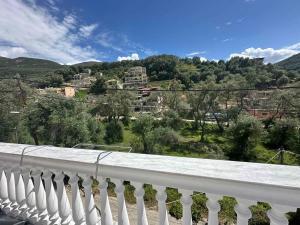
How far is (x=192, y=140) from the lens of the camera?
830 inches

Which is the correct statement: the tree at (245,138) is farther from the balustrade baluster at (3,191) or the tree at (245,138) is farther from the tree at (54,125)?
the balustrade baluster at (3,191)

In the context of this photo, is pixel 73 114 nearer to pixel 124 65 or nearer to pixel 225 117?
pixel 225 117

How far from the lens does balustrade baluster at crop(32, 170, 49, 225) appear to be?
1152 mm

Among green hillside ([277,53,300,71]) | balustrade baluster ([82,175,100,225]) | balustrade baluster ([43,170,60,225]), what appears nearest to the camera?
balustrade baluster ([82,175,100,225])

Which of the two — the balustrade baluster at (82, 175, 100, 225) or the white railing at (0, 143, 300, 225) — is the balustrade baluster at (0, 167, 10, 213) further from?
the balustrade baluster at (82, 175, 100, 225)

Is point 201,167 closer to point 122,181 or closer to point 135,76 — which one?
point 122,181

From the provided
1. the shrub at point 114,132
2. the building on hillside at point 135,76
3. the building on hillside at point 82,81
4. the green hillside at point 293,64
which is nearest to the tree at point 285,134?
the green hillside at point 293,64

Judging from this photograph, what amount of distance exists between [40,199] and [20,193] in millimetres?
139

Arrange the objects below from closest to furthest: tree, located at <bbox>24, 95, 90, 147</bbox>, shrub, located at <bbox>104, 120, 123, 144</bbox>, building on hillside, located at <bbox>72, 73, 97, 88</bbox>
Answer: tree, located at <bbox>24, 95, 90, 147</bbox>
building on hillside, located at <bbox>72, 73, 97, 88</bbox>
shrub, located at <bbox>104, 120, 123, 144</bbox>

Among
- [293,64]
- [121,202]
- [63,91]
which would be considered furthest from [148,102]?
[121,202]

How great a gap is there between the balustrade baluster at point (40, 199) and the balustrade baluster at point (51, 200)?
0.05 meters

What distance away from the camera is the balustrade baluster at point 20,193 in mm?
1230

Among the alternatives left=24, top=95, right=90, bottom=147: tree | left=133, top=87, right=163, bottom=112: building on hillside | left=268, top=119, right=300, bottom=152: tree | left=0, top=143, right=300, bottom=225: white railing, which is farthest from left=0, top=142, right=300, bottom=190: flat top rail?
left=133, top=87, right=163, bottom=112: building on hillside

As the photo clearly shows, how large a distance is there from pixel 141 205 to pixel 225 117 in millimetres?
23740
